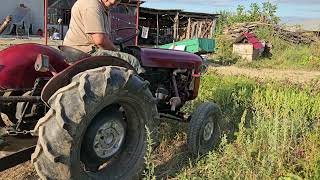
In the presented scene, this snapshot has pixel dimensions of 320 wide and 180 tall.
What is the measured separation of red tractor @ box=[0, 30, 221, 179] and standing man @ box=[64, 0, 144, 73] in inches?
9.0

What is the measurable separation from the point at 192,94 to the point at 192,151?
1019 millimetres

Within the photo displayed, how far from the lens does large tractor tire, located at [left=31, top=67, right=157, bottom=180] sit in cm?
299

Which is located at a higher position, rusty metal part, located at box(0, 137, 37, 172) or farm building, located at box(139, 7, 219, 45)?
farm building, located at box(139, 7, 219, 45)

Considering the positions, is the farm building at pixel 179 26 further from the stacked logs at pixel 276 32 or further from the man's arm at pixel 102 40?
the man's arm at pixel 102 40

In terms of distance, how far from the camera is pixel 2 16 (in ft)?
57.5

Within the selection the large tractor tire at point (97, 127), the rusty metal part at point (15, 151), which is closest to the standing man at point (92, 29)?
the large tractor tire at point (97, 127)

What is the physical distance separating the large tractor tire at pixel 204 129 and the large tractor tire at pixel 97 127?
1.23 m

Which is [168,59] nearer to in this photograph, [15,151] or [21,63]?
[21,63]

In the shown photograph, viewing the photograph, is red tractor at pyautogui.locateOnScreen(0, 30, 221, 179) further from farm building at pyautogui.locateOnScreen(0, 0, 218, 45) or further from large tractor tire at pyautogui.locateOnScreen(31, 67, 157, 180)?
farm building at pyautogui.locateOnScreen(0, 0, 218, 45)

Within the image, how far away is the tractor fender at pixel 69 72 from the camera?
3254 millimetres

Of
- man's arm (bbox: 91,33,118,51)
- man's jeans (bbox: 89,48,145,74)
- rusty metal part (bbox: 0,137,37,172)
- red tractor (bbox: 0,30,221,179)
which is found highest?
man's arm (bbox: 91,33,118,51)

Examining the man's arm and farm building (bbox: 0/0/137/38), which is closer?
the man's arm

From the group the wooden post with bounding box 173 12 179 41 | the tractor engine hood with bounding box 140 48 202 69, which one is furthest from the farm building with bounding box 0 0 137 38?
the tractor engine hood with bounding box 140 48 202 69

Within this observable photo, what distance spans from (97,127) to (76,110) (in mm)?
424
